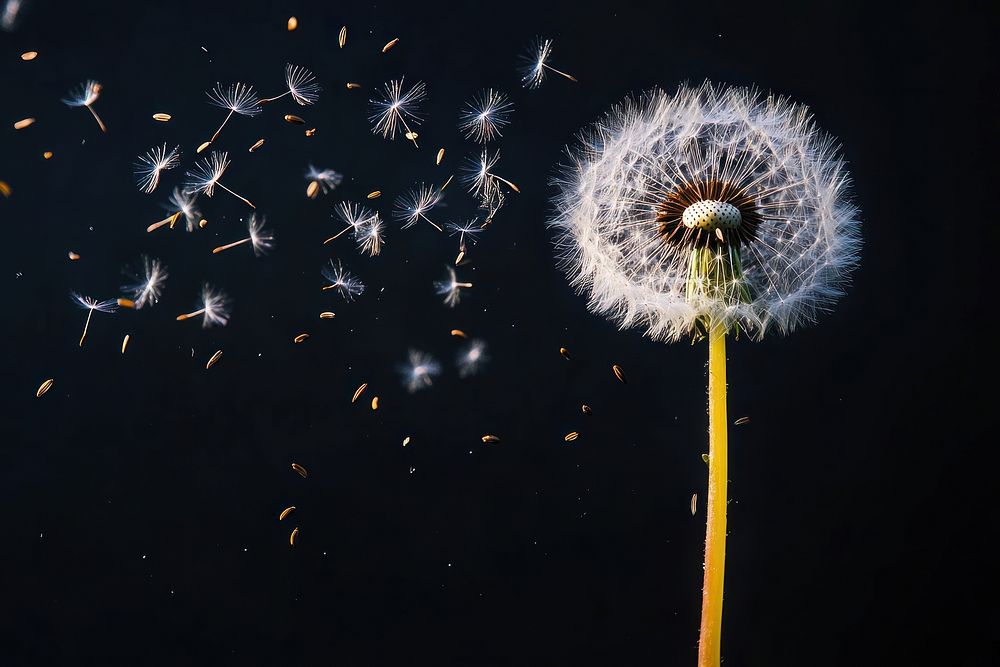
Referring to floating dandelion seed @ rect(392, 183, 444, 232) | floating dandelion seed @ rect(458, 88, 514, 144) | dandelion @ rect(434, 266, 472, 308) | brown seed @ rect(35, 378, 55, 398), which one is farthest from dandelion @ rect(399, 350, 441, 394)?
brown seed @ rect(35, 378, 55, 398)

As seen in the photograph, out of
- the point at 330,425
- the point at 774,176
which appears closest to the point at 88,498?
the point at 330,425

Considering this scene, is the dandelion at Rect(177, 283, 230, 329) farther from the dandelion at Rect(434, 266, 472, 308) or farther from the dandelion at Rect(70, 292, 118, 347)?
the dandelion at Rect(434, 266, 472, 308)

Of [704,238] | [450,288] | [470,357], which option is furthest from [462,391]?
[704,238]

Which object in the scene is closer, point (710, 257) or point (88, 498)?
point (710, 257)

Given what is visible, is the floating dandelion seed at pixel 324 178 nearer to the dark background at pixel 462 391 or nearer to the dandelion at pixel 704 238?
the dark background at pixel 462 391

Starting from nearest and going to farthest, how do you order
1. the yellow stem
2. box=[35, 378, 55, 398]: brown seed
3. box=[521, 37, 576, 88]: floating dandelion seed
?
1. the yellow stem
2. box=[35, 378, 55, 398]: brown seed
3. box=[521, 37, 576, 88]: floating dandelion seed

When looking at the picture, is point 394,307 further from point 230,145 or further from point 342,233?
point 230,145
